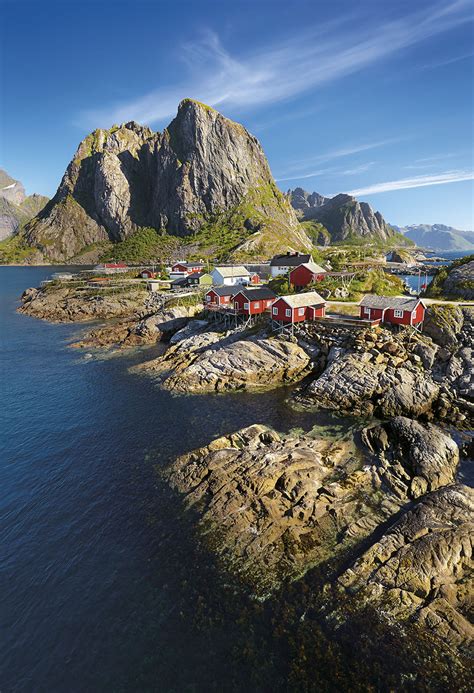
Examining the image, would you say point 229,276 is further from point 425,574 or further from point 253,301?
point 425,574

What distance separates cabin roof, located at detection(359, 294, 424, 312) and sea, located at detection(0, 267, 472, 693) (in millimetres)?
18935

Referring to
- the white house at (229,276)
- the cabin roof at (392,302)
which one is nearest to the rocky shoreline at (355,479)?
the cabin roof at (392,302)

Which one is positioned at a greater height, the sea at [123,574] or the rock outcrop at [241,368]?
the rock outcrop at [241,368]

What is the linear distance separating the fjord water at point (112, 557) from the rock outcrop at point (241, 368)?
3.69m

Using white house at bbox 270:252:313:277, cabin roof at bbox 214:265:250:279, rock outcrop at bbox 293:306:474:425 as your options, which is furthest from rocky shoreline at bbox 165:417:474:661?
white house at bbox 270:252:313:277

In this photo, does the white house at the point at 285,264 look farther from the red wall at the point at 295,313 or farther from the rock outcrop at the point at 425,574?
the rock outcrop at the point at 425,574

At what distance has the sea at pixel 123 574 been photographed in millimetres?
15180

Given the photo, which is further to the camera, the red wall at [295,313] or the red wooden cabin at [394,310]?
the red wall at [295,313]

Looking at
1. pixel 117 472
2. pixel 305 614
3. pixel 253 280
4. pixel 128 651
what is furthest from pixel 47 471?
pixel 253 280

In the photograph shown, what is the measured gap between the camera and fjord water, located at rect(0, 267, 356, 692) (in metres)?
15.4

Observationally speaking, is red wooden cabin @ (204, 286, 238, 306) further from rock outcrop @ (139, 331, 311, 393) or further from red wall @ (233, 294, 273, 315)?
rock outcrop @ (139, 331, 311, 393)

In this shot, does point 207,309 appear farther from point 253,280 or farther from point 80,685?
point 80,685

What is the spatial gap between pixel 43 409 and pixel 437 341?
161 feet

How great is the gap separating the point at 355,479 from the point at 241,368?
22848 millimetres
